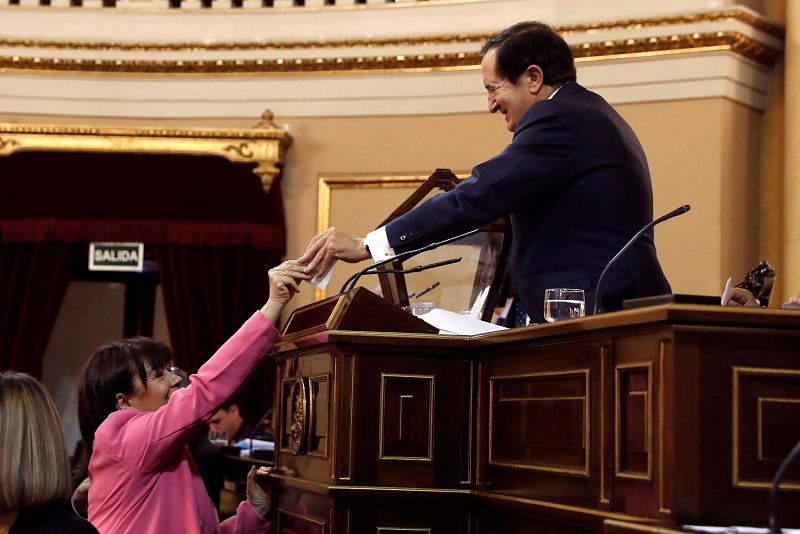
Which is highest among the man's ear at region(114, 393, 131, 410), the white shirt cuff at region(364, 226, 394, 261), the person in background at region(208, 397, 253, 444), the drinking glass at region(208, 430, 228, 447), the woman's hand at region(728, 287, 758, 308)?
the white shirt cuff at region(364, 226, 394, 261)

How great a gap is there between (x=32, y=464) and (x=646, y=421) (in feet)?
3.28

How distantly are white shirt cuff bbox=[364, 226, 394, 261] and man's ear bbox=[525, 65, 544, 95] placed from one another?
58 cm

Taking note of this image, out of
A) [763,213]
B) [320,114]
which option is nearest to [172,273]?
[320,114]

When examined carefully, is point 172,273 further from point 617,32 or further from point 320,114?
point 617,32

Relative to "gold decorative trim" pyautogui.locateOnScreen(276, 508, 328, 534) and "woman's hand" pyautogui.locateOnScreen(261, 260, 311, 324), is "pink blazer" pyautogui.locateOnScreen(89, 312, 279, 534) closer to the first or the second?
"woman's hand" pyautogui.locateOnScreen(261, 260, 311, 324)

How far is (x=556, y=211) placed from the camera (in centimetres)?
277

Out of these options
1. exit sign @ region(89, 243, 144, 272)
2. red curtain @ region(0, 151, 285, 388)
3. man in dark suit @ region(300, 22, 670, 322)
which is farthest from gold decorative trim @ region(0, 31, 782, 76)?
man in dark suit @ region(300, 22, 670, 322)

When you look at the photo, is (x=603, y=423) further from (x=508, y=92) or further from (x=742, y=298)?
(x=742, y=298)

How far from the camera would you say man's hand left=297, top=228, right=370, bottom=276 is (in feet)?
9.30

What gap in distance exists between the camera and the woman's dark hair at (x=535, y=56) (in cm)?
302

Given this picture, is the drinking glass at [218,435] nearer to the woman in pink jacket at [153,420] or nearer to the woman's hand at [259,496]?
the woman's hand at [259,496]

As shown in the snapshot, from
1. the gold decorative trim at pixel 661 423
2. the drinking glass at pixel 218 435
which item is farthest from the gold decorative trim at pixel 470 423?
the drinking glass at pixel 218 435

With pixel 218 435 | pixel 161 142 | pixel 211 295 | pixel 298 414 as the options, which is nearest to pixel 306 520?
pixel 298 414

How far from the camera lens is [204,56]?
7.21 metres
